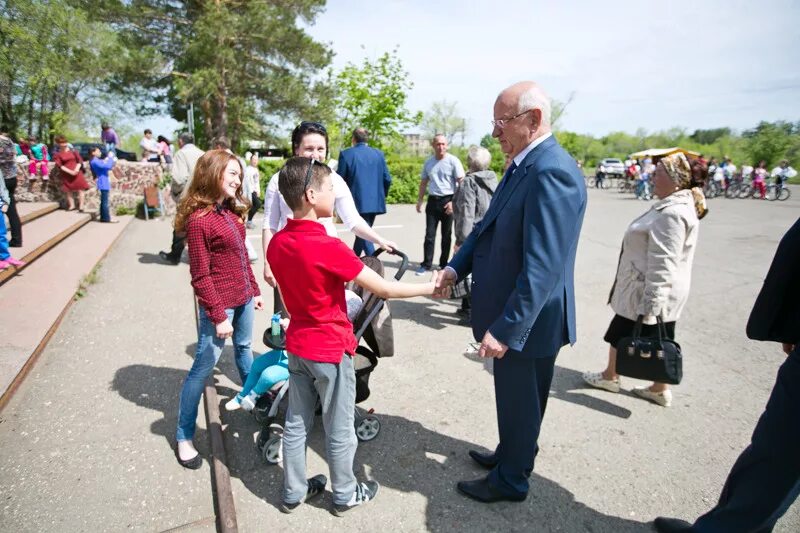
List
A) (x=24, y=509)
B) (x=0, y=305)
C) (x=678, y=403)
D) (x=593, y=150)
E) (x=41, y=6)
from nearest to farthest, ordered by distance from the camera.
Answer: (x=24, y=509) → (x=678, y=403) → (x=0, y=305) → (x=41, y=6) → (x=593, y=150)

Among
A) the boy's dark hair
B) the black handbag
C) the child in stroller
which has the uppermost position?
the boy's dark hair

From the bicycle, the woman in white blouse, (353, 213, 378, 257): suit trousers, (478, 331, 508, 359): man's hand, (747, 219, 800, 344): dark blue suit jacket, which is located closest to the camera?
(747, 219, 800, 344): dark blue suit jacket

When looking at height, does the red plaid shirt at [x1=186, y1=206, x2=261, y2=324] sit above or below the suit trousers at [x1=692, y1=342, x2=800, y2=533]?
above

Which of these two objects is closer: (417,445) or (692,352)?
(417,445)

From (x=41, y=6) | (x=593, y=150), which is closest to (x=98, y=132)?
(x=41, y=6)

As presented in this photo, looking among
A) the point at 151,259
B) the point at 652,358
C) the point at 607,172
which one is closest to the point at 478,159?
the point at 652,358

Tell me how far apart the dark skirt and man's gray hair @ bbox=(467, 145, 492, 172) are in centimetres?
255

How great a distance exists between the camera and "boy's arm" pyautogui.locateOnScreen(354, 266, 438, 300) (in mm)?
2152

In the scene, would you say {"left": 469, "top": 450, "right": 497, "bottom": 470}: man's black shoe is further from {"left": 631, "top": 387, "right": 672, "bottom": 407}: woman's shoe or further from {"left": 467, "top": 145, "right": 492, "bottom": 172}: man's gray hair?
{"left": 467, "top": 145, "right": 492, "bottom": 172}: man's gray hair

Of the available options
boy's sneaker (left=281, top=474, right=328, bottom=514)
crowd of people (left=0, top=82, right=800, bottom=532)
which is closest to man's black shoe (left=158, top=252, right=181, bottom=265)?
crowd of people (left=0, top=82, right=800, bottom=532)

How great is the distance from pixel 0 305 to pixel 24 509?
3.65 m

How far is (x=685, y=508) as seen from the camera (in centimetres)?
256

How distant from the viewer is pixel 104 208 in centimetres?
1098

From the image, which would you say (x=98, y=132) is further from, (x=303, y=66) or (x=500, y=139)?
(x=500, y=139)
